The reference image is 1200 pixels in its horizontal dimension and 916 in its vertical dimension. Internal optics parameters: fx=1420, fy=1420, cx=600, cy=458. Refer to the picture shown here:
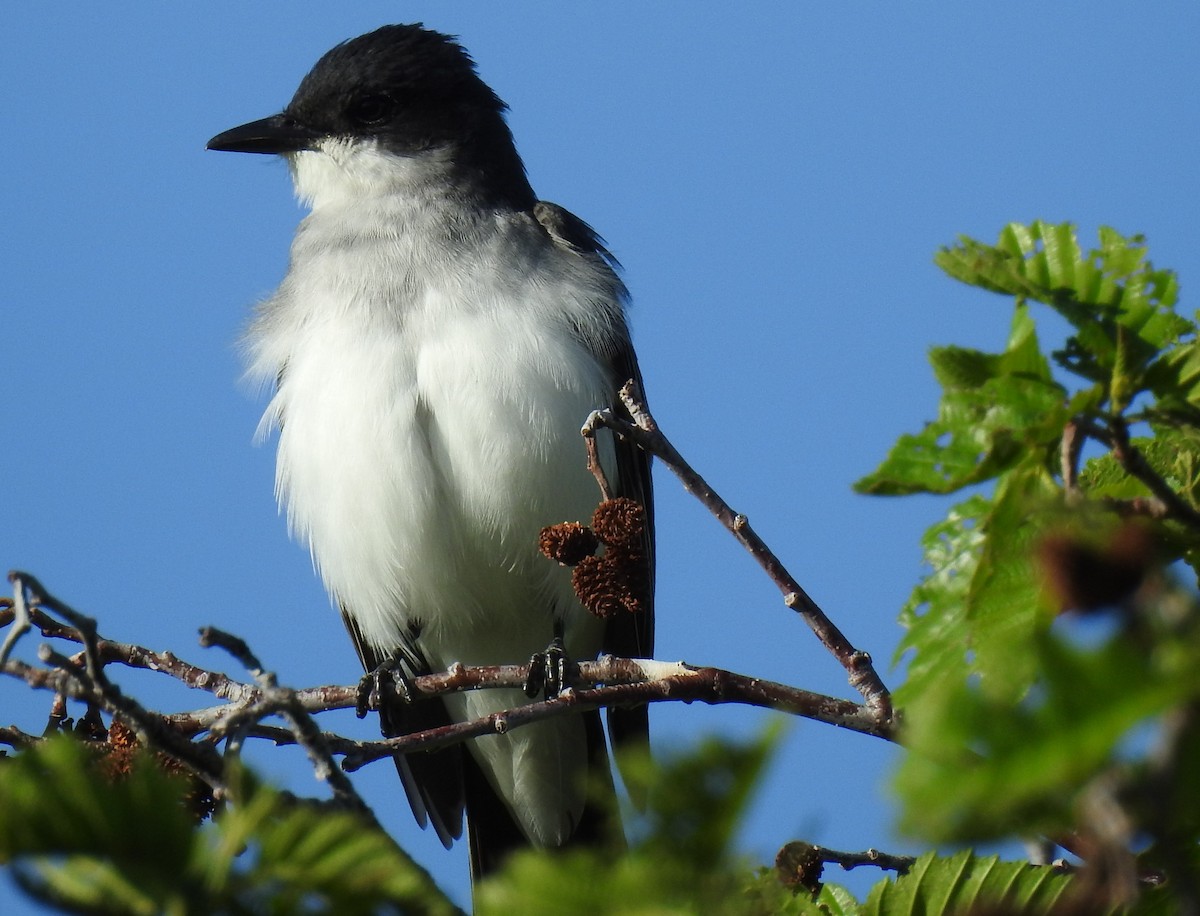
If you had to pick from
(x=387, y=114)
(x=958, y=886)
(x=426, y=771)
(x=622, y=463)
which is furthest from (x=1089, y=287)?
(x=387, y=114)

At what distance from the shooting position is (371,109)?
6695 mm

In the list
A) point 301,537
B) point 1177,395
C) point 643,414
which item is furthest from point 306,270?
point 1177,395

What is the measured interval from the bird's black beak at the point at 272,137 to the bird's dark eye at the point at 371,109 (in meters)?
0.20

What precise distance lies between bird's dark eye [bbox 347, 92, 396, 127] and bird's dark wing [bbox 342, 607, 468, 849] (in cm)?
231

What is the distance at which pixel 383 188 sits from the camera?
245 inches

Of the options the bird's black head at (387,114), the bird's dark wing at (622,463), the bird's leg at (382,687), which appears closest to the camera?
the bird's leg at (382,687)

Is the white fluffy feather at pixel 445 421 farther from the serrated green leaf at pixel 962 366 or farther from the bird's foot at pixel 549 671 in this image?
the serrated green leaf at pixel 962 366

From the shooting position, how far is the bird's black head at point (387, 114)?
660 cm

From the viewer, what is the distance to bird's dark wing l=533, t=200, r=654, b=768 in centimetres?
565

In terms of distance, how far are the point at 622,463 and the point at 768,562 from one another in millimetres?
3022

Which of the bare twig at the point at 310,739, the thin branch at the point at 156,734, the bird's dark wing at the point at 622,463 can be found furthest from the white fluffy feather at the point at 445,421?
the bare twig at the point at 310,739

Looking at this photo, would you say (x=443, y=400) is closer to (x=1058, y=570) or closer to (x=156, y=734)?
(x=156, y=734)

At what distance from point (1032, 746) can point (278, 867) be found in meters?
0.52

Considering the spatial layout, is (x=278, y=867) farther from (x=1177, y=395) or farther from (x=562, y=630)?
(x=562, y=630)
